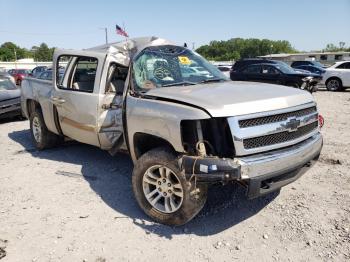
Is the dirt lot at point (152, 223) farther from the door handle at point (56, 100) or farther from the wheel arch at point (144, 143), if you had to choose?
the door handle at point (56, 100)

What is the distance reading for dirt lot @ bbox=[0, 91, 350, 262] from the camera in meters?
3.36

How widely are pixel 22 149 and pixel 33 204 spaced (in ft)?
10.2

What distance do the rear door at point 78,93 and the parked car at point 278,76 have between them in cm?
1239

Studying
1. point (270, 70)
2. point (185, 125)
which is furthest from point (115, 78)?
point (270, 70)

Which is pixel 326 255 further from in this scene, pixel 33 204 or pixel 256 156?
pixel 33 204

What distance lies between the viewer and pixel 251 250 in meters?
3.36

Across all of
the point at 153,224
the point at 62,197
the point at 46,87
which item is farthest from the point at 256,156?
the point at 46,87

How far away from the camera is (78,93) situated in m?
5.16

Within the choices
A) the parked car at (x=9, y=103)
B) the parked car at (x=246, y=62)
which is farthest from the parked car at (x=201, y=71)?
the parked car at (x=246, y=62)

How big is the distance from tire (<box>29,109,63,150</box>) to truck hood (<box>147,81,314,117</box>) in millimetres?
3403

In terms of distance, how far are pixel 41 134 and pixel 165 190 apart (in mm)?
3794

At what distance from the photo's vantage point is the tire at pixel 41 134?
6.67 metres

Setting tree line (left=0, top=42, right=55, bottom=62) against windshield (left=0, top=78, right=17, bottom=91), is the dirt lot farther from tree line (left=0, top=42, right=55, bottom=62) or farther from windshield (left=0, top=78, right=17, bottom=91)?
tree line (left=0, top=42, right=55, bottom=62)

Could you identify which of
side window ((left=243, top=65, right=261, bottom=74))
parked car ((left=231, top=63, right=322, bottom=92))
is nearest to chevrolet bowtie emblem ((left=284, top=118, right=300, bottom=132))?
parked car ((left=231, top=63, right=322, bottom=92))
